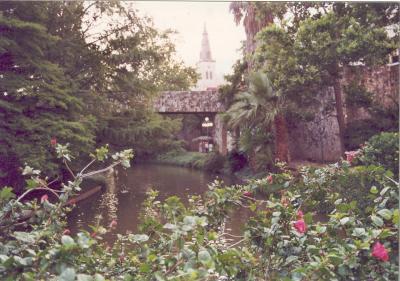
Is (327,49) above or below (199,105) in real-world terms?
above

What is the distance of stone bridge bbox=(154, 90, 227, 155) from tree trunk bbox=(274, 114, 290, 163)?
116 cm

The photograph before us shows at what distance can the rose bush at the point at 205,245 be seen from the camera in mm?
1266

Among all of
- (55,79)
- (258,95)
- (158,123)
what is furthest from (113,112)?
(258,95)

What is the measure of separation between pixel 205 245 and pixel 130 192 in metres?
2.68

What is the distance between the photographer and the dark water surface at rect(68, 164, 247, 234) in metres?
3.41

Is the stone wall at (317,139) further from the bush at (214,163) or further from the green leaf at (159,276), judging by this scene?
the green leaf at (159,276)

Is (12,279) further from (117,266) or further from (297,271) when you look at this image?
(297,271)

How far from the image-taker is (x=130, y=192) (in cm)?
405

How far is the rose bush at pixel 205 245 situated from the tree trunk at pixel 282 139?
11.3 ft

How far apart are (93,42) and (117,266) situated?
4206 millimetres

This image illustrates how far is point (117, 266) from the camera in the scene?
5.60 ft

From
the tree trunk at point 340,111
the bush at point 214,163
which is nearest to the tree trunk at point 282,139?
the tree trunk at point 340,111

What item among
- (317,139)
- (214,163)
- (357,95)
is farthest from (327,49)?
(214,163)

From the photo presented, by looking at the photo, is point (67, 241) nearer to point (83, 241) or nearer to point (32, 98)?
point (83, 241)
